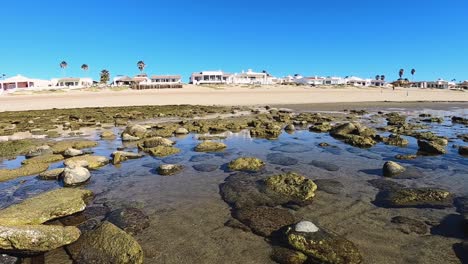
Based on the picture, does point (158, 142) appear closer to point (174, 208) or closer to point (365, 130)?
point (174, 208)

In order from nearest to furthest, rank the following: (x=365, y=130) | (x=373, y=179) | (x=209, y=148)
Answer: (x=373, y=179) < (x=209, y=148) < (x=365, y=130)

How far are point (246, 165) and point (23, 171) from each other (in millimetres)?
6834

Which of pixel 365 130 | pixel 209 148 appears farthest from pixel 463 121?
pixel 209 148

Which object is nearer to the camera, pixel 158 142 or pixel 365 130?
pixel 158 142

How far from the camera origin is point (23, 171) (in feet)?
30.9

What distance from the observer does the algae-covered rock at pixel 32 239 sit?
4.65 m

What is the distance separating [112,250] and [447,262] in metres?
5.12

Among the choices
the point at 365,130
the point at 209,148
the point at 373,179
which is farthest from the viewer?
the point at 365,130

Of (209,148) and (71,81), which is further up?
(71,81)

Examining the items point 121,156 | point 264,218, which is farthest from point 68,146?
point 264,218

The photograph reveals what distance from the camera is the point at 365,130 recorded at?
16.4 meters

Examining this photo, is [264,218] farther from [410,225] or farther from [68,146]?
[68,146]

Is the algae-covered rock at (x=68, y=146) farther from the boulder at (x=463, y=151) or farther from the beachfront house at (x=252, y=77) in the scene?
the beachfront house at (x=252, y=77)

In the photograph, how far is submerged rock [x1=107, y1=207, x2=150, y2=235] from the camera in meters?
5.89
